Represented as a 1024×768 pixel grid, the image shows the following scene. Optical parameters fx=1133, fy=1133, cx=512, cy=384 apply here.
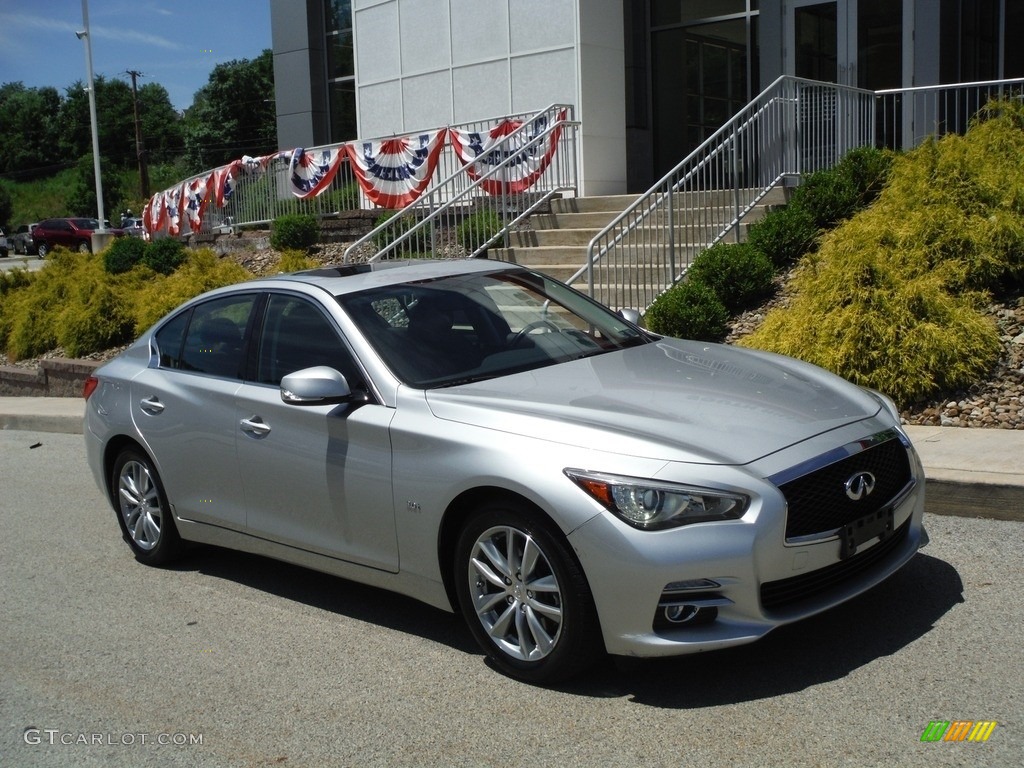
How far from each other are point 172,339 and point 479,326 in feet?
6.98

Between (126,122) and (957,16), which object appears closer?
(957,16)

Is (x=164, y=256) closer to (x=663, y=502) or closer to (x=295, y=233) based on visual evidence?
(x=295, y=233)

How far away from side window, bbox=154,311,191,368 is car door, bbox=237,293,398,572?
3.00 ft

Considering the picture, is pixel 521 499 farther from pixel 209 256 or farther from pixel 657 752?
pixel 209 256

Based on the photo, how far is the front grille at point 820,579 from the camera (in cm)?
423

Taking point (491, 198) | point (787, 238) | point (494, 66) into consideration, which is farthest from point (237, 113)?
point (787, 238)

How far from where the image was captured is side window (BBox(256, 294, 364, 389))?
5.53m

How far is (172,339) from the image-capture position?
6.75m

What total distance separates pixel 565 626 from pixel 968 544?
8.62 feet

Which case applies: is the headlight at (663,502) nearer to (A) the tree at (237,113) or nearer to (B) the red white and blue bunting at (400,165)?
(B) the red white and blue bunting at (400,165)

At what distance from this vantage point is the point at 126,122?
96.0m

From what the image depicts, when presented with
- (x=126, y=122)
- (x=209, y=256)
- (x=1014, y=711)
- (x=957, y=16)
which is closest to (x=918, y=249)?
(x=1014, y=711)

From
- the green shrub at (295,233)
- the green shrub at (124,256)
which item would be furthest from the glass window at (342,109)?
the green shrub at (295,233)

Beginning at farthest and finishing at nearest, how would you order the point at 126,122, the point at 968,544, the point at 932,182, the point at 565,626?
the point at 126,122 → the point at 932,182 → the point at 968,544 → the point at 565,626
